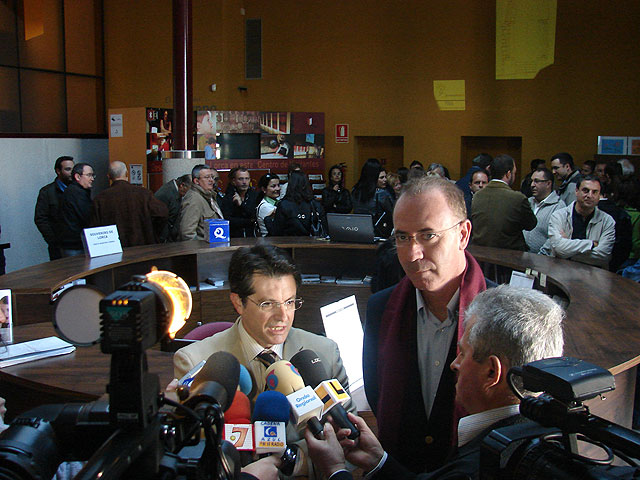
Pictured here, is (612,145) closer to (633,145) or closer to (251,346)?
(633,145)

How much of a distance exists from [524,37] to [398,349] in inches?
363

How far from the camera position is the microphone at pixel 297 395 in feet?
5.02

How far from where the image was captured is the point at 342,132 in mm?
11031

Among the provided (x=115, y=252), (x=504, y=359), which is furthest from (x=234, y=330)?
(x=115, y=252)

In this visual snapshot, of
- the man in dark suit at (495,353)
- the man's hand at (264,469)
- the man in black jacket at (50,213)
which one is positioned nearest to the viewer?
the man in dark suit at (495,353)

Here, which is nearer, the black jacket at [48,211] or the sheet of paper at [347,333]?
the sheet of paper at [347,333]

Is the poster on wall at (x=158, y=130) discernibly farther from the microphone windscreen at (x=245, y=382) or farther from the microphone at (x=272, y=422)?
the microphone at (x=272, y=422)

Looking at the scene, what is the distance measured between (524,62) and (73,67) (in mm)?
7319

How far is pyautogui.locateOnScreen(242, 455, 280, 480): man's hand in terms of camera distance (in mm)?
1488

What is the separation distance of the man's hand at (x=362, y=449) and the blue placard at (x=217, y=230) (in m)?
4.42

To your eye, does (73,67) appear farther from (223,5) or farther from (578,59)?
(578,59)

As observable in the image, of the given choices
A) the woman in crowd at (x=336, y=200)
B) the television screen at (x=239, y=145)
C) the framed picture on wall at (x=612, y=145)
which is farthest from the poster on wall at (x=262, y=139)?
the framed picture on wall at (x=612, y=145)

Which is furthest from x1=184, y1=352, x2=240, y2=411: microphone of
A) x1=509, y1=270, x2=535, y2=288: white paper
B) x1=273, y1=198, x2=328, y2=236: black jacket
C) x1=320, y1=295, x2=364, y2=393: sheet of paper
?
x1=273, y1=198, x2=328, y2=236: black jacket

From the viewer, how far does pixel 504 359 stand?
1331mm
